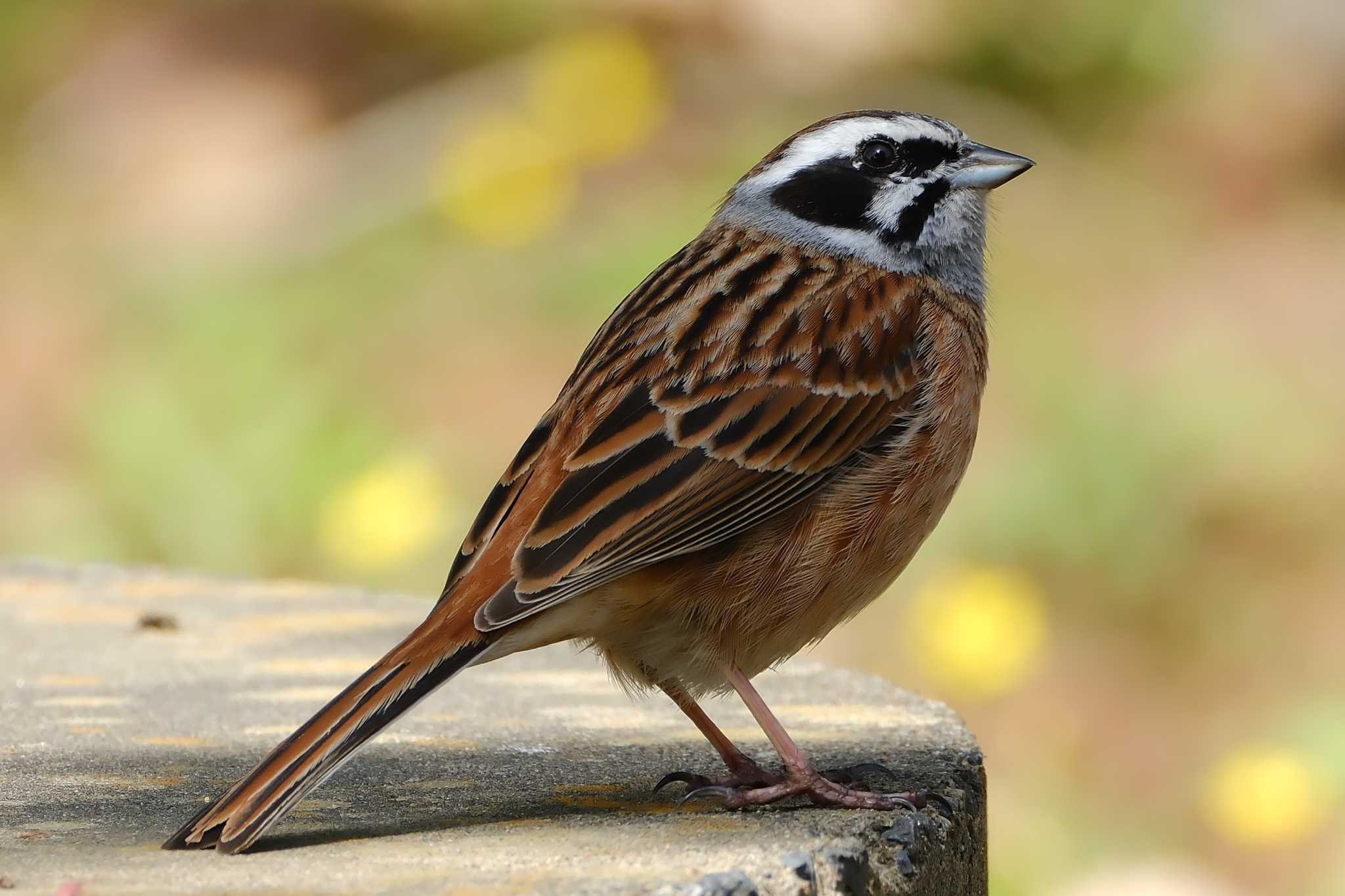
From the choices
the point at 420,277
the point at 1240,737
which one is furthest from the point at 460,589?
the point at 420,277

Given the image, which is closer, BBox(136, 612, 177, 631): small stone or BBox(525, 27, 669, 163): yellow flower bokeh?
BBox(136, 612, 177, 631): small stone

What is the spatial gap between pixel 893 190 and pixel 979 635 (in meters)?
2.26

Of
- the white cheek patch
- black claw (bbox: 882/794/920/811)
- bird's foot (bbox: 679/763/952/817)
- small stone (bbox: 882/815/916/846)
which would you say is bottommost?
small stone (bbox: 882/815/916/846)

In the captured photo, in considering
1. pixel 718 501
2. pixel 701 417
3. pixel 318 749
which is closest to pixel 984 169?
pixel 701 417

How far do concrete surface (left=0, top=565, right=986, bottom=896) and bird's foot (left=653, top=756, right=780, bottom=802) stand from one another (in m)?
0.06

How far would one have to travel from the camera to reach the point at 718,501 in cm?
372

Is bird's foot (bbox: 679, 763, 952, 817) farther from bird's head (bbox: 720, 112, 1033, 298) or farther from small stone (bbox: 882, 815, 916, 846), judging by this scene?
bird's head (bbox: 720, 112, 1033, 298)

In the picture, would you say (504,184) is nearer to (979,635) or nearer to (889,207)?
(979,635)

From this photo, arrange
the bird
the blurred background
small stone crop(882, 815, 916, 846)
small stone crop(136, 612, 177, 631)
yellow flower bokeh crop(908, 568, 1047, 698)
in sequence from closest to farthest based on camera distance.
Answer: small stone crop(882, 815, 916, 846)
the bird
small stone crop(136, 612, 177, 631)
yellow flower bokeh crop(908, 568, 1047, 698)
the blurred background

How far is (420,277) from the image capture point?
936 centimetres

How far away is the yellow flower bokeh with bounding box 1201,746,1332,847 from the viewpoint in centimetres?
574

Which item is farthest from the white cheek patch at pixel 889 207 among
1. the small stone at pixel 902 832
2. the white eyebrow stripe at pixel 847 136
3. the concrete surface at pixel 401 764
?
the small stone at pixel 902 832

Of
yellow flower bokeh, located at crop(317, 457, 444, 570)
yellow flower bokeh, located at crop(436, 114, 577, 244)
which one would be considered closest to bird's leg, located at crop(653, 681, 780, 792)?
yellow flower bokeh, located at crop(317, 457, 444, 570)

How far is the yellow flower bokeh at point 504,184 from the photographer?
8.98m
